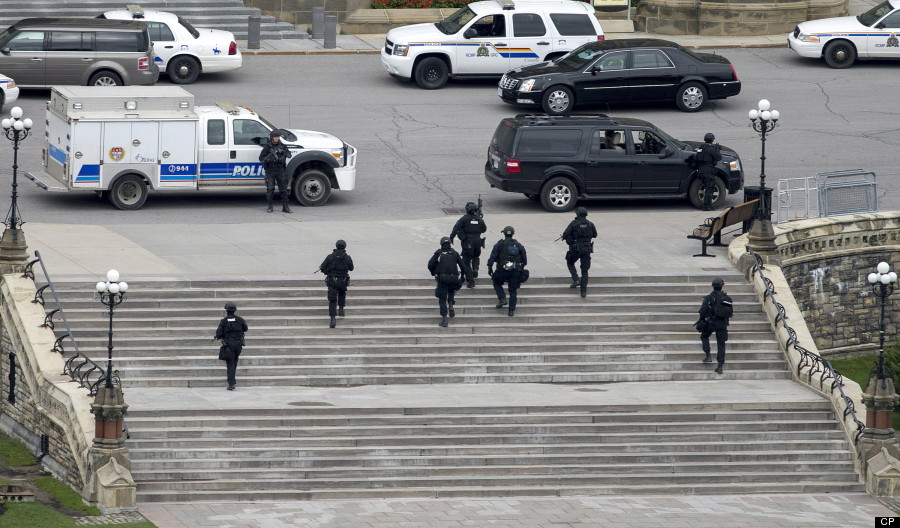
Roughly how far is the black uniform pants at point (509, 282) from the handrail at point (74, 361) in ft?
18.6

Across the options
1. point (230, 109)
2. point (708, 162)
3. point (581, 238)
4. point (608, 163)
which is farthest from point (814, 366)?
point (230, 109)

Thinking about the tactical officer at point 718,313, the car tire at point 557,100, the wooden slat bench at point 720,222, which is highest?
the car tire at point 557,100

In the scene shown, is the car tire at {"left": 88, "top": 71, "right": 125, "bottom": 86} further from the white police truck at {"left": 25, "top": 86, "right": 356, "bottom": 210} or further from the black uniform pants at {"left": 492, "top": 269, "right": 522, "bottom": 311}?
the black uniform pants at {"left": 492, "top": 269, "right": 522, "bottom": 311}

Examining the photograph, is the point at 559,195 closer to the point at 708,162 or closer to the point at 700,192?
the point at 700,192

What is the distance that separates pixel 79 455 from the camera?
75.5ft

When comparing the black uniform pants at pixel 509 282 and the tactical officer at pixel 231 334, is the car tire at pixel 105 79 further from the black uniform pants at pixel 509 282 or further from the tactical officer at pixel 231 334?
the tactical officer at pixel 231 334

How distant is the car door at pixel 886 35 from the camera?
133ft

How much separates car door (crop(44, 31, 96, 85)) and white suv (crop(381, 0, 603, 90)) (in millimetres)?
6435

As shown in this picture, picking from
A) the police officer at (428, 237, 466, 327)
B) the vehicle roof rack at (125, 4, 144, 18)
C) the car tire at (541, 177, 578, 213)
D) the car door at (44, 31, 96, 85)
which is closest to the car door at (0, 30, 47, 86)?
the car door at (44, 31, 96, 85)

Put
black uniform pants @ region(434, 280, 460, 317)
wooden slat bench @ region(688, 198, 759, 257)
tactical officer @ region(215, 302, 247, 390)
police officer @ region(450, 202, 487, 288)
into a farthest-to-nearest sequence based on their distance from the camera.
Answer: wooden slat bench @ region(688, 198, 759, 257) < police officer @ region(450, 202, 487, 288) < black uniform pants @ region(434, 280, 460, 317) < tactical officer @ region(215, 302, 247, 390)

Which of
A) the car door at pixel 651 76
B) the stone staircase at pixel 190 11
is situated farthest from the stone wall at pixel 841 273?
the stone staircase at pixel 190 11

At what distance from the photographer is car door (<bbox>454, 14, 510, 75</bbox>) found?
127 ft

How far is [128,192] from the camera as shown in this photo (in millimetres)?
30578

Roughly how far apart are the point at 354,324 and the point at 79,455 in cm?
478
